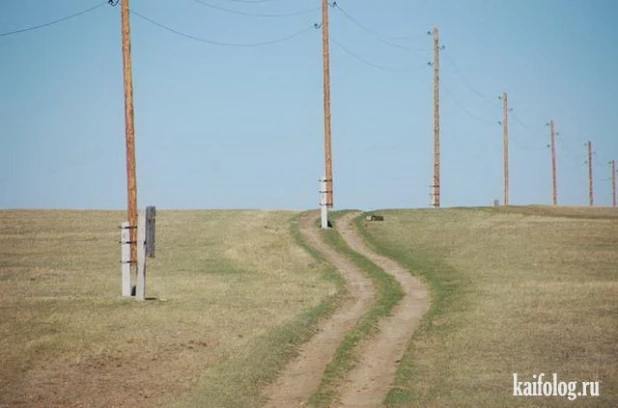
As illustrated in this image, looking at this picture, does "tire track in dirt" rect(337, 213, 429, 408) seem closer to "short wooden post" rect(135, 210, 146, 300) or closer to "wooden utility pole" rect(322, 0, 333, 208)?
"short wooden post" rect(135, 210, 146, 300)

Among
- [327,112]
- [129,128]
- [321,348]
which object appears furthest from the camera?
[327,112]

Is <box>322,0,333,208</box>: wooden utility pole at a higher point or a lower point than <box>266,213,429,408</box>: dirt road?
higher

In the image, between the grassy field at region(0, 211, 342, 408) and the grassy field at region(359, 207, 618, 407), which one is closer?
the grassy field at region(359, 207, 618, 407)

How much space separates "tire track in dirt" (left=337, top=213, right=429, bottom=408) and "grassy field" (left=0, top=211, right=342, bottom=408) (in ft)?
6.08

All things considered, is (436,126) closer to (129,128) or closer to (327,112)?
(327,112)

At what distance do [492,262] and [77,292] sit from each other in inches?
682

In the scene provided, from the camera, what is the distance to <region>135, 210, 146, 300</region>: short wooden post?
2750 centimetres

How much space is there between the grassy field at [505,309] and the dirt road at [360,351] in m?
0.43

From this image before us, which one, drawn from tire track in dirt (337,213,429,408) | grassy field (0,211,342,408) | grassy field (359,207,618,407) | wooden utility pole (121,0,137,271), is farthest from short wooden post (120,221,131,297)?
grassy field (359,207,618,407)

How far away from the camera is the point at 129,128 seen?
95.9ft

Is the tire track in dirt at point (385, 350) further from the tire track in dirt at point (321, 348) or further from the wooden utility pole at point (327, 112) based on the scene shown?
the wooden utility pole at point (327, 112)

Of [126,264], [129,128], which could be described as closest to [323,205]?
[129,128]

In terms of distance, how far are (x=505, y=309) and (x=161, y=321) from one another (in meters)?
10.1

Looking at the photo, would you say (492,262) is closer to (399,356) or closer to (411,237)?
(411,237)
